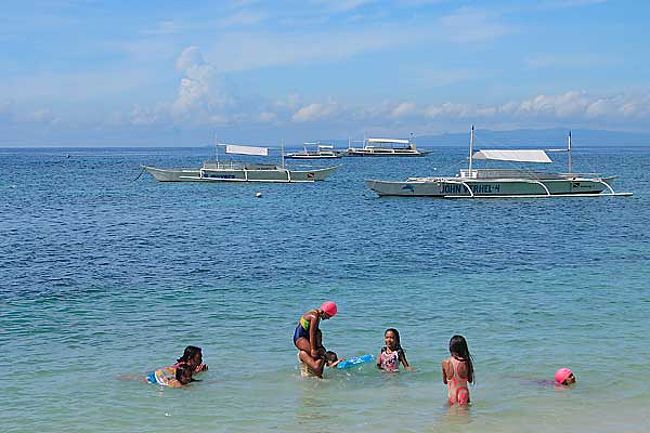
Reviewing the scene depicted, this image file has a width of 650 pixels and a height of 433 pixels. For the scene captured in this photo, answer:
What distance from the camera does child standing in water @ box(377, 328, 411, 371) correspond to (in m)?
14.6

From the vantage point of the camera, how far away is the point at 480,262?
94.6ft

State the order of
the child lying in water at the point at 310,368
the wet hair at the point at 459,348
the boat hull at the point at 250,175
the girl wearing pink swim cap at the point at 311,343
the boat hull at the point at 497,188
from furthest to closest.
Result: the boat hull at the point at 250,175 < the boat hull at the point at 497,188 < the child lying in water at the point at 310,368 < the girl wearing pink swim cap at the point at 311,343 < the wet hair at the point at 459,348

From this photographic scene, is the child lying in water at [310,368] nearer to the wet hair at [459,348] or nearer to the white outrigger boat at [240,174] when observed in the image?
the wet hair at [459,348]

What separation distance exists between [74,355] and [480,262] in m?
16.6

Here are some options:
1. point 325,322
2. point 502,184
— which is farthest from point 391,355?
point 502,184

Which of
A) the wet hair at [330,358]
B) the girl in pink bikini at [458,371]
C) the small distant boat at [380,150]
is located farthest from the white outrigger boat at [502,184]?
the small distant boat at [380,150]

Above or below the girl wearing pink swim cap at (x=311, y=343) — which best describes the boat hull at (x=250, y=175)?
above

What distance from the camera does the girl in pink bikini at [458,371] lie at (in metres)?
12.0

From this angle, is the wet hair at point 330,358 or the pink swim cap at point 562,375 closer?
the pink swim cap at point 562,375

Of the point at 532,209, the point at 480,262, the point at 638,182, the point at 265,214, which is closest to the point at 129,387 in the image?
the point at 480,262

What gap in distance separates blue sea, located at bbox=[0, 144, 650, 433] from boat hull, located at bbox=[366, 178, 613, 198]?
571 inches

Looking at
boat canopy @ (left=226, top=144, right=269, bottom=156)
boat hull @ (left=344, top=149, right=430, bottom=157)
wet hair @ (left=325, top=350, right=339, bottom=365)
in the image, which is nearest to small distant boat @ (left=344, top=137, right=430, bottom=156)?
boat hull @ (left=344, top=149, right=430, bottom=157)

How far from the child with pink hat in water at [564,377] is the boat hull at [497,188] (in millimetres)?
43819

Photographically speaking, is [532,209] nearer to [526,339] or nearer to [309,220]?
[309,220]
